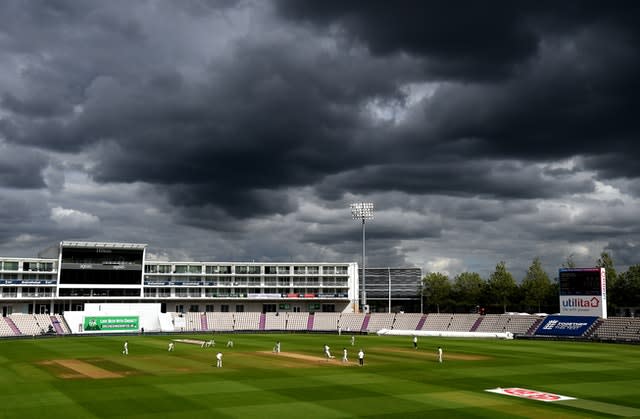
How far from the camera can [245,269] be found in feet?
467

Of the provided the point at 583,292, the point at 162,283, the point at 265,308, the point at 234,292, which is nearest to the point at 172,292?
the point at 162,283

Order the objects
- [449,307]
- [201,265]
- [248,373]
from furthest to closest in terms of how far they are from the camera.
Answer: [449,307]
[201,265]
[248,373]

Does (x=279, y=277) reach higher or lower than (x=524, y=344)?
higher

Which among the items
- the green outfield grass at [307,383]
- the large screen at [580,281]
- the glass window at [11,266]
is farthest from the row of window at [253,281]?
the green outfield grass at [307,383]

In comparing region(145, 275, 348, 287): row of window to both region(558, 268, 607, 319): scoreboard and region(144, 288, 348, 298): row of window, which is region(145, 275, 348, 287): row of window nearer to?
region(144, 288, 348, 298): row of window

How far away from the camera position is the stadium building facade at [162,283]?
122312mm

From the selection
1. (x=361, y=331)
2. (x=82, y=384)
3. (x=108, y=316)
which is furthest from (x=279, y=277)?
(x=82, y=384)

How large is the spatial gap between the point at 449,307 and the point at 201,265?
6738cm

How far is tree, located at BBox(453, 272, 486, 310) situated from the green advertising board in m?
85.3

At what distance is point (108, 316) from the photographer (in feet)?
359

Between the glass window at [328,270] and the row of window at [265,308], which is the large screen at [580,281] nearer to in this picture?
the glass window at [328,270]

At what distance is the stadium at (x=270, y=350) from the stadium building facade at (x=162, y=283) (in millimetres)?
248

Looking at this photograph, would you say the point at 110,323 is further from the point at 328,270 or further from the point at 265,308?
the point at 328,270

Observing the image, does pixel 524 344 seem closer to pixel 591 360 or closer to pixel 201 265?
pixel 591 360
